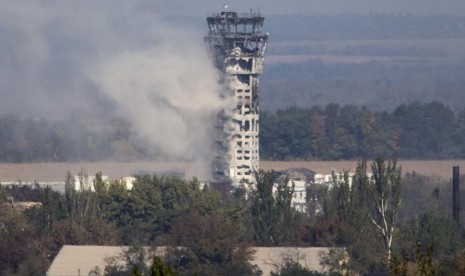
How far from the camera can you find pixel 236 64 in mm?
71625

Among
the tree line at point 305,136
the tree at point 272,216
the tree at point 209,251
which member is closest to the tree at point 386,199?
the tree at point 272,216

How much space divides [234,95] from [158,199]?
16.3 m

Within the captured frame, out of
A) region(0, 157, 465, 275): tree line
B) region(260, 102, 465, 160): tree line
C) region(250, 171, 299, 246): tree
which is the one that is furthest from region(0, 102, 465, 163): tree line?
region(250, 171, 299, 246): tree

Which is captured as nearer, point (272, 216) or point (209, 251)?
point (209, 251)

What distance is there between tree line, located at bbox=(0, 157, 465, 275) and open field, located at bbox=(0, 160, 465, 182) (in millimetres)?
17356

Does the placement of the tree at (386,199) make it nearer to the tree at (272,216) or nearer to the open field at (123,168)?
the tree at (272,216)

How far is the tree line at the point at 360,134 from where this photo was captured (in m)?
96.4

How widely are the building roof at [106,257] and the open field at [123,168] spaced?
1049 inches

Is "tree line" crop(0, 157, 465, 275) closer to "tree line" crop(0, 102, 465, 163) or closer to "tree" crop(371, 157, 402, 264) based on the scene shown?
"tree" crop(371, 157, 402, 264)

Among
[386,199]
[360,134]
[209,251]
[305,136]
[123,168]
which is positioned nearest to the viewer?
[209,251]

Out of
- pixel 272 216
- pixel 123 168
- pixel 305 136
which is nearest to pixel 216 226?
pixel 272 216

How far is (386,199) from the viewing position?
4825cm

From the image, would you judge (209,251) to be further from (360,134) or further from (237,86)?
(360,134)

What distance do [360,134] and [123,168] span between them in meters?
22.8
